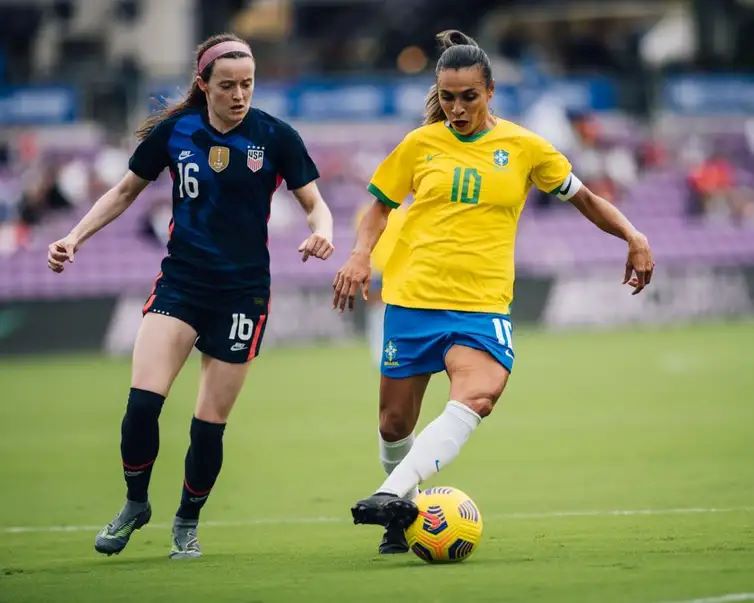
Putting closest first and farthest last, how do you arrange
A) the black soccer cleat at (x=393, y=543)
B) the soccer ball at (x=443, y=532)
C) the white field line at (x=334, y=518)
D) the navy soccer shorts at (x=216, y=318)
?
the soccer ball at (x=443, y=532) < the navy soccer shorts at (x=216, y=318) < the black soccer cleat at (x=393, y=543) < the white field line at (x=334, y=518)

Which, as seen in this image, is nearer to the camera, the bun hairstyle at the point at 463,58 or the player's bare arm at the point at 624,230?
the bun hairstyle at the point at 463,58

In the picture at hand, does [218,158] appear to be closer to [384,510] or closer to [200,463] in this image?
[200,463]

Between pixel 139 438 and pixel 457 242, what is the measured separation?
183 cm

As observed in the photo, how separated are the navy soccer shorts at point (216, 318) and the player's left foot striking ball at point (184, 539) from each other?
89 centimetres

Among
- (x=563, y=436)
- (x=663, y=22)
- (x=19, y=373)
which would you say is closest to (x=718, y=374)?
(x=563, y=436)

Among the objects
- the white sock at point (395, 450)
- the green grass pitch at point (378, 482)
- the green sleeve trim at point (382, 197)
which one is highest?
the green sleeve trim at point (382, 197)

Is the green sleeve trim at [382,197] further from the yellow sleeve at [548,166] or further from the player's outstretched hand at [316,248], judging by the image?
the yellow sleeve at [548,166]

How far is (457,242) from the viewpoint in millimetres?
7969

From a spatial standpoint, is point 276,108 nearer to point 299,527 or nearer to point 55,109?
point 55,109

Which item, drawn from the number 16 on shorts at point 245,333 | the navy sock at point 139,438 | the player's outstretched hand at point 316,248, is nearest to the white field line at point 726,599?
the player's outstretched hand at point 316,248

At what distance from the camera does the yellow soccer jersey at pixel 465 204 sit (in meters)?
7.96

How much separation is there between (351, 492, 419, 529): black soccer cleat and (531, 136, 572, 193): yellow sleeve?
1.73 m

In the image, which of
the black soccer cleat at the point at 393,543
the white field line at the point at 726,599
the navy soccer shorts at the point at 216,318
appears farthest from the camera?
the black soccer cleat at the point at 393,543

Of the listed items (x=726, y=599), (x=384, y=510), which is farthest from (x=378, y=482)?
(x=726, y=599)
